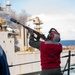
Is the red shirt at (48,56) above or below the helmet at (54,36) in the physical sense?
below

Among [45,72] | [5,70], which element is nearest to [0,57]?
[5,70]

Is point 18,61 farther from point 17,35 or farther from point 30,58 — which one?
point 17,35

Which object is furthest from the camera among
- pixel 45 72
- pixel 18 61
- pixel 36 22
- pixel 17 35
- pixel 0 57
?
pixel 36 22

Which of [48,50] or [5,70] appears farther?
[48,50]

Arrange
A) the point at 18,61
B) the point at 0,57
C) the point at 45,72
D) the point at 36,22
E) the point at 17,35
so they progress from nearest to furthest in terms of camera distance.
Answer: the point at 0,57 → the point at 45,72 → the point at 18,61 → the point at 17,35 → the point at 36,22

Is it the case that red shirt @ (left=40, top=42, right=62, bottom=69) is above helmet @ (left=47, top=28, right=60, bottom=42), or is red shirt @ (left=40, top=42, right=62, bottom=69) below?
below

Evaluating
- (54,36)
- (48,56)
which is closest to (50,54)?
(48,56)

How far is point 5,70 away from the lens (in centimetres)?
186

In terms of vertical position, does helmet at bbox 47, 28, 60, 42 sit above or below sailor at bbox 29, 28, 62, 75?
above

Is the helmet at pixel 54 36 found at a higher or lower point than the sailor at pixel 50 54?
higher

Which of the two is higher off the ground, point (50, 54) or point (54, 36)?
point (54, 36)

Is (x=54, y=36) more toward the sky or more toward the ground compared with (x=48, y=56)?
more toward the sky

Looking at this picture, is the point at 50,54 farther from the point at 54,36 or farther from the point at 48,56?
the point at 54,36

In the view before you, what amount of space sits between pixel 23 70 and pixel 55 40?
1695 cm
